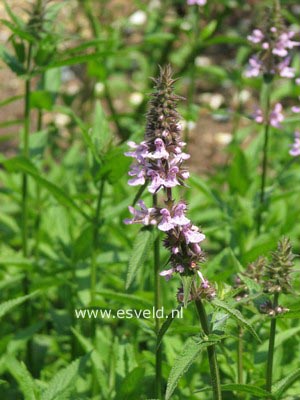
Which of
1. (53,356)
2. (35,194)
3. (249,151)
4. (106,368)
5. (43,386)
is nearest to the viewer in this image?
(43,386)

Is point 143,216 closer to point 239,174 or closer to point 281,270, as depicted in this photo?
point 281,270

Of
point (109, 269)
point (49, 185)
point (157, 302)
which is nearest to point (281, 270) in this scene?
point (157, 302)

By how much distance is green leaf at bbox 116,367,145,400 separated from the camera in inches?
110

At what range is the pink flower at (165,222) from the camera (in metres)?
2.24

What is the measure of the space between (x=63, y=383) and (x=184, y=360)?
2.50 feet

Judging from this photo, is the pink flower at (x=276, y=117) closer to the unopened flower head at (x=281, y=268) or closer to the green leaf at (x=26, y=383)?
the unopened flower head at (x=281, y=268)

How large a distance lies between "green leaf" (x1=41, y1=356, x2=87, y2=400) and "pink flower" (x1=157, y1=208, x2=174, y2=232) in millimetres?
886

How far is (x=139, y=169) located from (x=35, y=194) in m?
2.22

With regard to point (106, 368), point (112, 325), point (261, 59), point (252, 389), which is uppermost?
point (261, 59)

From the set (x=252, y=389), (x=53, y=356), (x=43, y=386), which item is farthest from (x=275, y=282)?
(x=53, y=356)

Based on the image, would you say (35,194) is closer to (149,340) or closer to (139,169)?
(149,340)

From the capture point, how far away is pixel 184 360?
7.31 ft

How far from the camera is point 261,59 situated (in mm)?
3725

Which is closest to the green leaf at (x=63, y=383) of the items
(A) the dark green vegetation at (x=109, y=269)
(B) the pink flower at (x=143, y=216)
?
(A) the dark green vegetation at (x=109, y=269)
